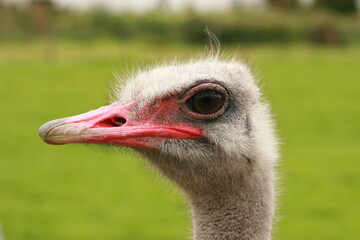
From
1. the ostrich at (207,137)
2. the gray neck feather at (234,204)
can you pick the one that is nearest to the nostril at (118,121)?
the ostrich at (207,137)

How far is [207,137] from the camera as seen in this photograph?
2193 mm

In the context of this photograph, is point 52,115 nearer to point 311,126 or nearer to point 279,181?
point 311,126

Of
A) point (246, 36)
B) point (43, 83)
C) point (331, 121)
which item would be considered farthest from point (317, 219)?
point (246, 36)

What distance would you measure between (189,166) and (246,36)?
23898 millimetres

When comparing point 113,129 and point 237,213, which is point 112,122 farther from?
point 237,213

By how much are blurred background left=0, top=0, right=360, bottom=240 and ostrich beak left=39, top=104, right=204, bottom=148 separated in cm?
19

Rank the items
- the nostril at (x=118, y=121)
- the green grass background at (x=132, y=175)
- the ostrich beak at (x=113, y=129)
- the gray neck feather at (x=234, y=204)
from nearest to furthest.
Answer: the ostrich beak at (x=113, y=129)
the nostril at (x=118, y=121)
the gray neck feather at (x=234, y=204)
the green grass background at (x=132, y=175)

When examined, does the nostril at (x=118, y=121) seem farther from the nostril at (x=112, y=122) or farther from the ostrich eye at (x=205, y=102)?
the ostrich eye at (x=205, y=102)

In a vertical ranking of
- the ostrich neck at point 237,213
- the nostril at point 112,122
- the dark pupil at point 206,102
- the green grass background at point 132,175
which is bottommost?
the ostrich neck at point 237,213

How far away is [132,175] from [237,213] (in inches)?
258

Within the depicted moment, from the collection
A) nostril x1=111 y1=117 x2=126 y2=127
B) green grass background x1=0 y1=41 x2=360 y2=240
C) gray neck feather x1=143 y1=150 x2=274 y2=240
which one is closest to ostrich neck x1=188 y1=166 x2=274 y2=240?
gray neck feather x1=143 y1=150 x2=274 y2=240

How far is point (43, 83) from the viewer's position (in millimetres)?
17562

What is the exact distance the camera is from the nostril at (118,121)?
7.07ft

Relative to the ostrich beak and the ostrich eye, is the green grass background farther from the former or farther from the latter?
the ostrich eye
